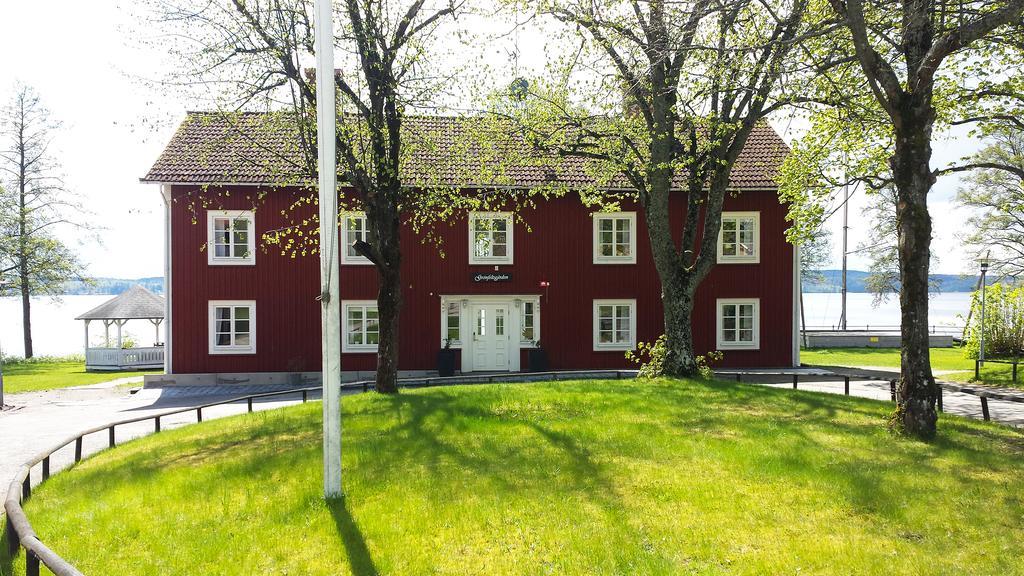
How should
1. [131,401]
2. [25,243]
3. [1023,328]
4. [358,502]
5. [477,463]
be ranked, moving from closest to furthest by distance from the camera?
[358,502] → [477,463] → [131,401] → [1023,328] → [25,243]

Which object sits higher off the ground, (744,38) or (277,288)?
(744,38)

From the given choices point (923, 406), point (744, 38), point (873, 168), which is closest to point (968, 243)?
Result: point (873, 168)

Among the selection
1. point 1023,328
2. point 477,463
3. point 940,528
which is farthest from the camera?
point 1023,328

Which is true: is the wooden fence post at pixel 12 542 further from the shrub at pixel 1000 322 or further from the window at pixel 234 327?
the shrub at pixel 1000 322

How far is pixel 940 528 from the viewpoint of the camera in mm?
5922

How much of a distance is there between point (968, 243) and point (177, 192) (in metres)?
40.4

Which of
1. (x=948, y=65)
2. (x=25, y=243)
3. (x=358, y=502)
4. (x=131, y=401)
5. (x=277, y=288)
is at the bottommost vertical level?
(x=131, y=401)

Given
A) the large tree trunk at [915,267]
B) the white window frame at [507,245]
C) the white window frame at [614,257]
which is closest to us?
the large tree trunk at [915,267]

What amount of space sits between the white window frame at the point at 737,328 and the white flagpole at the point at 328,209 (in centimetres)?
1813

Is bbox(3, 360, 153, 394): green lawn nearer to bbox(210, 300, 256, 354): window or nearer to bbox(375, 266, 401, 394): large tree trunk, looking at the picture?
bbox(210, 300, 256, 354): window

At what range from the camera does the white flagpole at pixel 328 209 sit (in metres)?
6.46

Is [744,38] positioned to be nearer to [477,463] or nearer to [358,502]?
[477,463]

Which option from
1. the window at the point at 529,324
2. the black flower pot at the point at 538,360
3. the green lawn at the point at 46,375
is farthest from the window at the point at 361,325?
the green lawn at the point at 46,375

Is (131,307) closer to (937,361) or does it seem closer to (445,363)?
(445,363)
